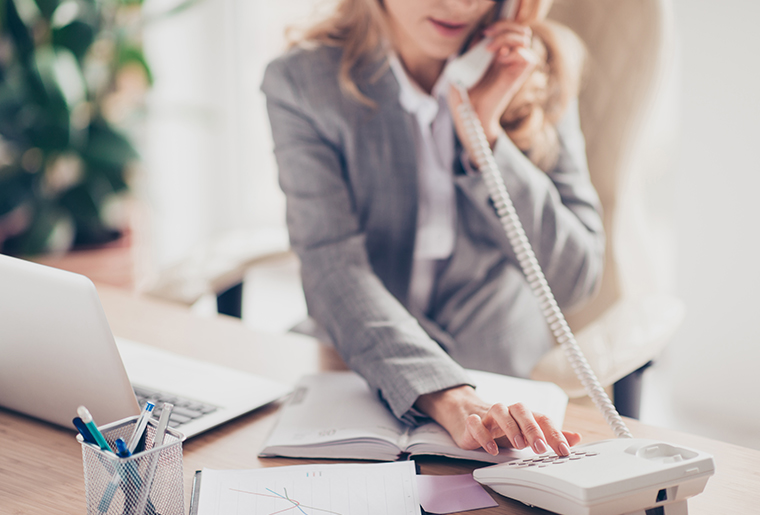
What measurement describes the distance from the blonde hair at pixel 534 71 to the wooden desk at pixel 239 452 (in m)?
0.44

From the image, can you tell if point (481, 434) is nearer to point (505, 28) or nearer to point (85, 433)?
point (85, 433)

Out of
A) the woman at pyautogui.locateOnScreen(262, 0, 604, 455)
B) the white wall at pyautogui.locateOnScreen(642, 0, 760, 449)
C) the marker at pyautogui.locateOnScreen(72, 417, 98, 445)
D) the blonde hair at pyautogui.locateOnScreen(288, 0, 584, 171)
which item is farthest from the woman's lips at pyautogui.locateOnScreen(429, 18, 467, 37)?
the white wall at pyautogui.locateOnScreen(642, 0, 760, 449)

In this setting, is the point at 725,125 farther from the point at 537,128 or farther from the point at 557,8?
the point at 537,128

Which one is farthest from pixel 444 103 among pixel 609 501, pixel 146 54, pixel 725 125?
pixel 146 54

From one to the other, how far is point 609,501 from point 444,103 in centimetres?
77

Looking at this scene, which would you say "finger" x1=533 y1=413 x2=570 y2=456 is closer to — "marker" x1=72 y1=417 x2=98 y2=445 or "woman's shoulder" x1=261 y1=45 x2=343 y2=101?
"marker" x1=72 y1=417 x2=98 y2=445

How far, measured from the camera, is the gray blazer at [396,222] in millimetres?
999

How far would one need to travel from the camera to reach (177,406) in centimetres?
80

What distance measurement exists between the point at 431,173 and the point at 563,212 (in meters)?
0.23

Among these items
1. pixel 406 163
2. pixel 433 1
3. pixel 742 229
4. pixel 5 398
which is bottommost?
pixel 5 398

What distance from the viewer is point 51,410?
2.45 ft

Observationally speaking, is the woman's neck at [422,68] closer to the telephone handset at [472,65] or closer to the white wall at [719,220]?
the telephone handset at [472,65]

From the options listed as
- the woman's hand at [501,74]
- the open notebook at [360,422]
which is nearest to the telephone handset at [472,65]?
the woman's hand at [501,74]

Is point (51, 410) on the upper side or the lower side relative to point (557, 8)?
lower
